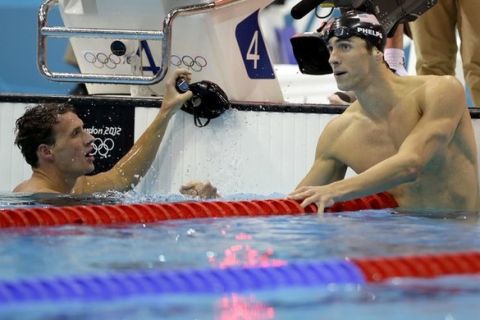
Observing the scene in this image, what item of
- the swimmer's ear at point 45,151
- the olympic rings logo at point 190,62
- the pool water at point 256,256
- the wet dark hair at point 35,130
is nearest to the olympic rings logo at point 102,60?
the olympic rings logo at point 190,62

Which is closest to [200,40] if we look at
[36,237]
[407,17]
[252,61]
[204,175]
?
[252,61]

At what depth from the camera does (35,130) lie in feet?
15.9

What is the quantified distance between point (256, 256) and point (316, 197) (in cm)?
88

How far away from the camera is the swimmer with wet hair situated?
391 centimetres

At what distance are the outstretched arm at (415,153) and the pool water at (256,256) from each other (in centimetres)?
10

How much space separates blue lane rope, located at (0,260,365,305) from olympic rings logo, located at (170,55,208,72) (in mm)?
2721

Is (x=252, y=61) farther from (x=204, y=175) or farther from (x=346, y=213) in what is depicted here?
(x=346, y=213)

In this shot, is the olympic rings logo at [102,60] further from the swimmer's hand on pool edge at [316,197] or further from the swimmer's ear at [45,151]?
the swimmer's hand on pool edge at [316,197]

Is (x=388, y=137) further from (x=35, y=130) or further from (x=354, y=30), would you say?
(x=35, y=130)

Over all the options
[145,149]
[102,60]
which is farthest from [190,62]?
[145,149]

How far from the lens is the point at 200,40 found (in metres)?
5.36

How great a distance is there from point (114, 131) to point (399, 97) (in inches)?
65.5

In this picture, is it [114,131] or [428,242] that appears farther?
[114,131]

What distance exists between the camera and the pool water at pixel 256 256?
7.80 ft
